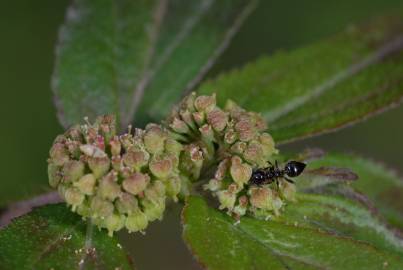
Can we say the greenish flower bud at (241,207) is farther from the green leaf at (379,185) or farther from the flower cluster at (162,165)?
the green leaf at (379,185)

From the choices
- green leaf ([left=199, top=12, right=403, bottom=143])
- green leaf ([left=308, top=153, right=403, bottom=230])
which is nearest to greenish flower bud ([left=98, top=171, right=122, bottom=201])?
green leaf ([left=199, top=12, right=403, bottom=143])

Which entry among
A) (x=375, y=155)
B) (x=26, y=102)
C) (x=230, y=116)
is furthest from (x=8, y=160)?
(x=230, y=116)

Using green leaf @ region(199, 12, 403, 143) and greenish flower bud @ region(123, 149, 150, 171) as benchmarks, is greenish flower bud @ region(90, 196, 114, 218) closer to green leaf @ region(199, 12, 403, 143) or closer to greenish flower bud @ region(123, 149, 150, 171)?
greenish flower bud @ region(123, 149, 150, 171)

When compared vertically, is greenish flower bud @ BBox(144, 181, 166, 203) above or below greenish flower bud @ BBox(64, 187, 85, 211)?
above

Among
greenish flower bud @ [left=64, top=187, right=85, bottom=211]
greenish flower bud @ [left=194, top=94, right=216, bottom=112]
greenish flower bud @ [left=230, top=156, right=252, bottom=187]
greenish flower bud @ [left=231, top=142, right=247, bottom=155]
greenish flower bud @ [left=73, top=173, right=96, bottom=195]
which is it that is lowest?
greenish flower bud @ [left=64, top=187, right=85, bottom=211]

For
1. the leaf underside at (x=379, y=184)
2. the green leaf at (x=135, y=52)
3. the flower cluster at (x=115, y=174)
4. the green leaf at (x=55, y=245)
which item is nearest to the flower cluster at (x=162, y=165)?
the flower cluster at (x=115, y=174)
